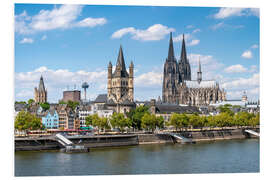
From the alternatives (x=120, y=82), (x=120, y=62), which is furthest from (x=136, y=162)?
(x=120, y=62)

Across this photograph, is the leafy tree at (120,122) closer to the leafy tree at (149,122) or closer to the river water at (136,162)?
the leafy tree at (149,122)

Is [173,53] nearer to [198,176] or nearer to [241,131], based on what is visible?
[241,131]

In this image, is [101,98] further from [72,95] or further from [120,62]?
[72,95]

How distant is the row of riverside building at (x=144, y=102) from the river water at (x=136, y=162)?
2974 cm

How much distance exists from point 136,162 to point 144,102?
65.0 metres

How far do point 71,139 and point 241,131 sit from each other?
28.6 metres

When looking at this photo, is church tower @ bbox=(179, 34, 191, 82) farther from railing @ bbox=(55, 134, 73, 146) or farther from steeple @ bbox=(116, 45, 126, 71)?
railing @ bbox=(55, 134, 73, 146)

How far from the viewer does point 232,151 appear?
42.6m

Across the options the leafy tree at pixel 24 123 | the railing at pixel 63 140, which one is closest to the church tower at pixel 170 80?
the leafy tree at pixel 24 123

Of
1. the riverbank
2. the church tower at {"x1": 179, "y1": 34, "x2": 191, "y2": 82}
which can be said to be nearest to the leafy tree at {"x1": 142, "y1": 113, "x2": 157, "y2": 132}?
the riverbank

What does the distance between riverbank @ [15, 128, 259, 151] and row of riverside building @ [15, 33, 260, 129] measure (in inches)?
733

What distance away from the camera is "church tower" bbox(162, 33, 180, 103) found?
4631 inches

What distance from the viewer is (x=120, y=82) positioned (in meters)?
86.2
